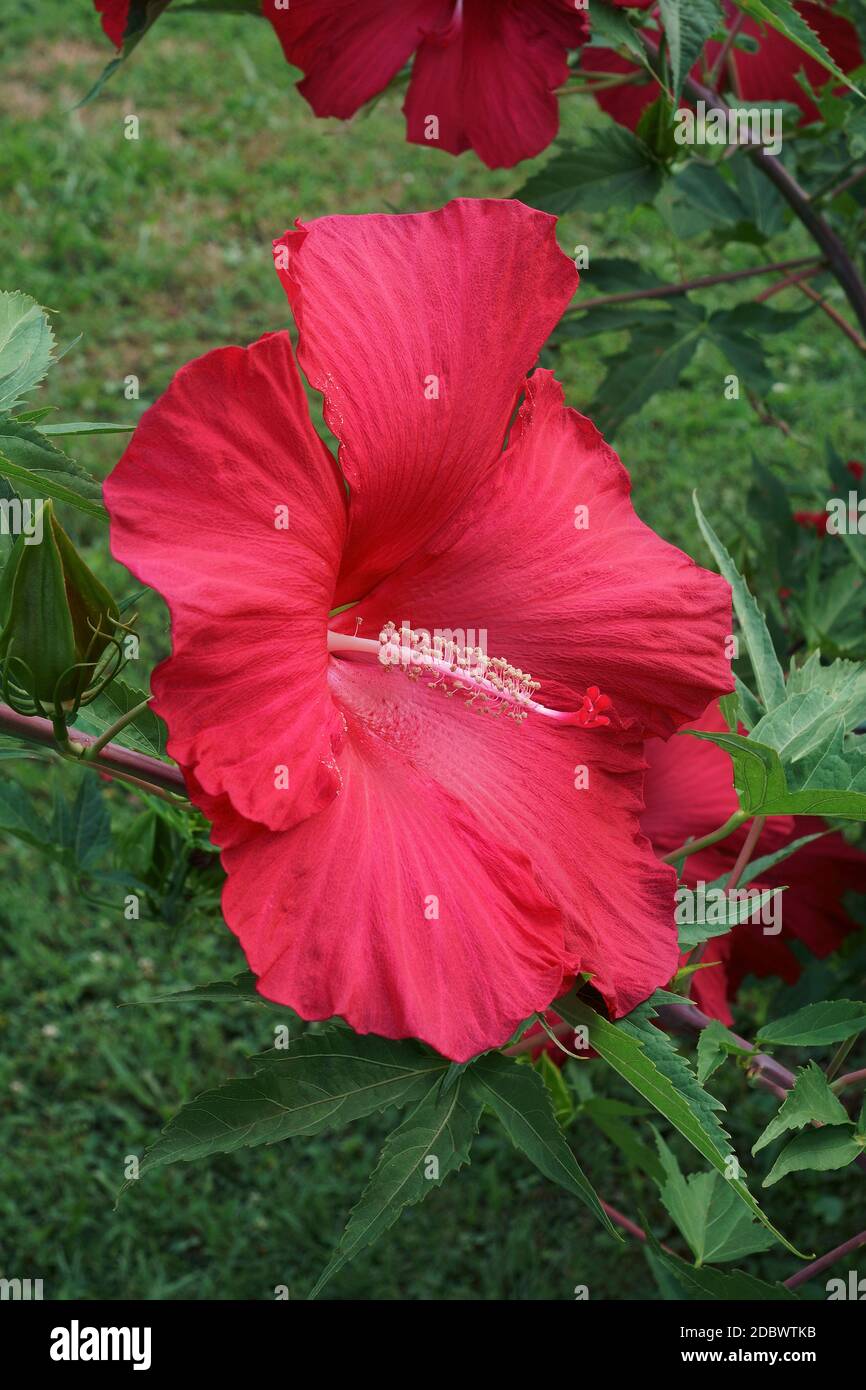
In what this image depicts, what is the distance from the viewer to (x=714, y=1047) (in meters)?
1.19

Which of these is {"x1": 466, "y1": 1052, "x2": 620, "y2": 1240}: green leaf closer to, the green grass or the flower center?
the flower center

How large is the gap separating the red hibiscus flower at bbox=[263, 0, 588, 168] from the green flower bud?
2.17 feet

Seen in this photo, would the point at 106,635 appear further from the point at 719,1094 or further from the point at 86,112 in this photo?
the point at 86,112

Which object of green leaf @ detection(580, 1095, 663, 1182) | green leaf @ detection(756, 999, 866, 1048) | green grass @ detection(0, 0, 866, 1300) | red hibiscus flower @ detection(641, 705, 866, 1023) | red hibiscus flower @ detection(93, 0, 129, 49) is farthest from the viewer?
green grass @ detection(0, 0, 866, 1300)

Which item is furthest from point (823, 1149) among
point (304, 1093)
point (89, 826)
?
point (89, 826)

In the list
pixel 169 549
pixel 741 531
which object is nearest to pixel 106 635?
pixel 169 549

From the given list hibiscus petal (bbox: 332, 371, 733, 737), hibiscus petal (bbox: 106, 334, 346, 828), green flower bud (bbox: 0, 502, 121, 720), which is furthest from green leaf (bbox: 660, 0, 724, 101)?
green flower bud (bbox: 0, 502, 121, 720)

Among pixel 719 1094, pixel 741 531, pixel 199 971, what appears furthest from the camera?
pixel 199 971

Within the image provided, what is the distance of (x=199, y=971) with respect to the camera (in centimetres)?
293

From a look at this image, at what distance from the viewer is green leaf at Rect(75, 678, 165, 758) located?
3.87 ft

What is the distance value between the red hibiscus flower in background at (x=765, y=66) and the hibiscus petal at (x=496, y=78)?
428mm

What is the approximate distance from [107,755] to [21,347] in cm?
35

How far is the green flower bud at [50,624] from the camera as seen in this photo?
1.02 meters

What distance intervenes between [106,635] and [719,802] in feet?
2.43
